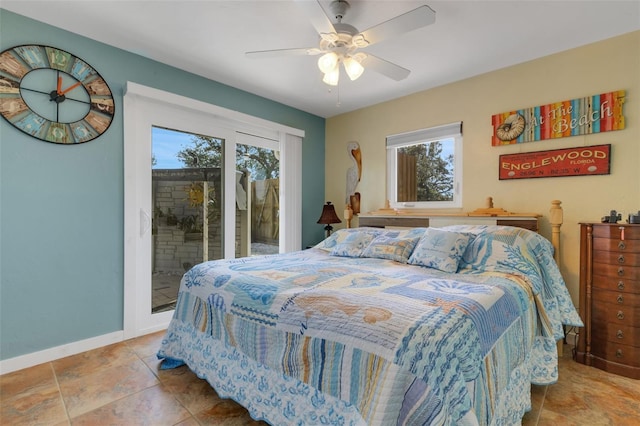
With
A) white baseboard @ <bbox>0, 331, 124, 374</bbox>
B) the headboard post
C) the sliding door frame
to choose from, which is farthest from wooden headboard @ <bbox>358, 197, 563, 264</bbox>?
white baseboard @ <bbox>0, 331, 124, 374</bbox>

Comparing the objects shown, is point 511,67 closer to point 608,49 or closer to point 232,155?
point 608,49

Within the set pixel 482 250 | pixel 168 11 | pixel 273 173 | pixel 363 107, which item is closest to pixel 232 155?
pixel 273 173

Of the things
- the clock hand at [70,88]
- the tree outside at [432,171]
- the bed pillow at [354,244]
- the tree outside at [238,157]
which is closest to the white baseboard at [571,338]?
the tree outside at [432,171]

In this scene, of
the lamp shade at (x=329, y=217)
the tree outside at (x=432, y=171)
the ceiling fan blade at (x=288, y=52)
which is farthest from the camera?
the lamp shade at (x=329, y=217)

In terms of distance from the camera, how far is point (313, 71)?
2900 millimetres

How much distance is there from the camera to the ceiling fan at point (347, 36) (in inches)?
62.5

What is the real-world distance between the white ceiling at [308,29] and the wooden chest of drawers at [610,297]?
139 cm

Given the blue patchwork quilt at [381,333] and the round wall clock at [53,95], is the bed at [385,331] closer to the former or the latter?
the blue patchwork quilt at [381,333]

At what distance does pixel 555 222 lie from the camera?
2367 mm

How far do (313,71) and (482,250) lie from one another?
7.12 feet

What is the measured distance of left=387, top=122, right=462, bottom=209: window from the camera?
3162 mm

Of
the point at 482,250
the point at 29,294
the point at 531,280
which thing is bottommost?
the point at 29,294

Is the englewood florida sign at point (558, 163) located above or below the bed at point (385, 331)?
above

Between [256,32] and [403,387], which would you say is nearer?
[403,387]
